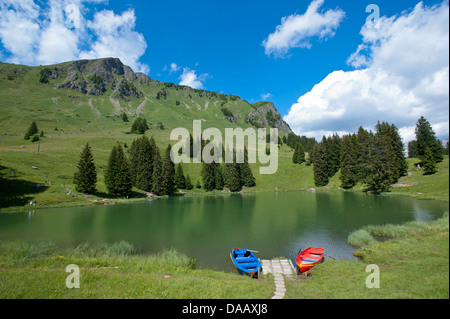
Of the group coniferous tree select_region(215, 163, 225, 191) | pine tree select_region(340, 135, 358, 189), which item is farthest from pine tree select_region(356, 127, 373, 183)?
coniferous tree select_region(215, 163, 225, 191)

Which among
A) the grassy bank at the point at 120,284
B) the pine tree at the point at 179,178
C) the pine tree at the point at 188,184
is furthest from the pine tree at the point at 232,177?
the grassy bank at the point at 120,284

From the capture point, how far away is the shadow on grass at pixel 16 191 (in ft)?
154

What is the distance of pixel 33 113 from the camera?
564ft

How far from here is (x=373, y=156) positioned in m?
20.0

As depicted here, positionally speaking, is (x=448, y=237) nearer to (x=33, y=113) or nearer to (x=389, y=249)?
(x=389, y=249)

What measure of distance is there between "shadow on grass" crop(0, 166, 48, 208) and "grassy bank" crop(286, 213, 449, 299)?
61117mm

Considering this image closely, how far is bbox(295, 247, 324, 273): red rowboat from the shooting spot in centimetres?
1688

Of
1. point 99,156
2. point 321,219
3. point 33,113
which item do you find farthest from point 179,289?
point 33,113

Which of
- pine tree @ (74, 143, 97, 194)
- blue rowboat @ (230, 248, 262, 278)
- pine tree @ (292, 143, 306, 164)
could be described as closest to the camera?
blue rowboat @ (230, 248, 262, 278)

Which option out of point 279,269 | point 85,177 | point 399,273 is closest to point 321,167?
point 279,269

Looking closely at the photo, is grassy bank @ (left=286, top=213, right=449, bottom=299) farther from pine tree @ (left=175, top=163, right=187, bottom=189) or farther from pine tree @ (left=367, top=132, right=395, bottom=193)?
pine tree @ (left=175, top=163, right=187, bottom=189)

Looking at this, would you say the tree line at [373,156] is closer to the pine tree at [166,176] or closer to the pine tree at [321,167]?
the pine tree at [321,167]

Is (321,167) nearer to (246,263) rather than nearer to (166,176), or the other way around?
(166,176)
